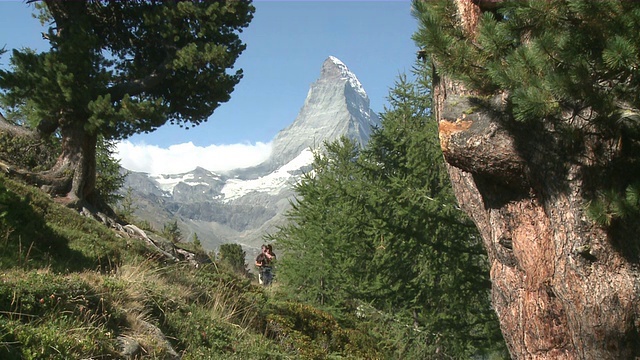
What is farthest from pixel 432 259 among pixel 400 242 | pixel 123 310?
pixel 123 310

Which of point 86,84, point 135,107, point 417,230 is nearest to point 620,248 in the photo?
point 417,230

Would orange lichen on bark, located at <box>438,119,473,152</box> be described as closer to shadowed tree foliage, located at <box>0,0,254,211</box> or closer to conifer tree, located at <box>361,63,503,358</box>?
conifer tree, located at <box>361,63,503,358</box>

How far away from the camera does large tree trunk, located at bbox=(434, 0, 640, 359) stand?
14.3ft

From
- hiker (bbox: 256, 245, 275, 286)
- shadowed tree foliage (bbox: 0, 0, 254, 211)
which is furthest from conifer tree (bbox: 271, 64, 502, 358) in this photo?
shadowed tree foliage (bbox: 0, 0, 254, 211)

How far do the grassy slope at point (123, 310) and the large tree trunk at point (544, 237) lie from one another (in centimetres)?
328

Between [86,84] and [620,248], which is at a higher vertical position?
[86,84]

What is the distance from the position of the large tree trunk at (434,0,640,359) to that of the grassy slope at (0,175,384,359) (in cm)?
328

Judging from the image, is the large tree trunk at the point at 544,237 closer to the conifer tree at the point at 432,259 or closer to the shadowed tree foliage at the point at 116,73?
the conifer tree at the point at 432,259

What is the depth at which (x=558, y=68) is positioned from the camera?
13.6 ft

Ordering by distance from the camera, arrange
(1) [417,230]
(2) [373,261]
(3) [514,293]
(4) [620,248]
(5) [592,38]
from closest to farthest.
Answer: (5) [592,38] < (4) [620,248] < (3) [514,293] < (1) [417,230] < (2) [373,261]

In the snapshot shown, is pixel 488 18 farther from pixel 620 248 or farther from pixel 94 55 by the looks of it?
pixel 94 55

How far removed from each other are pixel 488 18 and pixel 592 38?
910 millimetres

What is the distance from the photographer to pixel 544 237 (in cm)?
489

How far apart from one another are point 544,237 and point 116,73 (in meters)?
14.7
